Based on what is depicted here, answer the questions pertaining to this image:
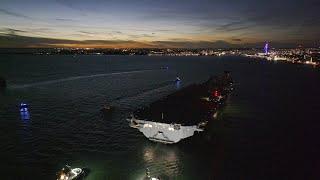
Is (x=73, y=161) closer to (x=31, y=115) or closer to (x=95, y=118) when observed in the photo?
(x=95, y=118)

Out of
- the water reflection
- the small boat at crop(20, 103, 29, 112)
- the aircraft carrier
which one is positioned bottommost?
the water reflection

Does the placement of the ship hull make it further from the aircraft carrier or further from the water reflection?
the water reflection

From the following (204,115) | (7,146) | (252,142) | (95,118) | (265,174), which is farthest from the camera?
(95,118)

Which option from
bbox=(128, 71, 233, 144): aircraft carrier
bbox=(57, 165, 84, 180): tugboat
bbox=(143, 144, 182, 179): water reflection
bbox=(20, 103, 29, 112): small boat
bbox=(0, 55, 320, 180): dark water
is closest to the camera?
bbox=(57, 165, 84, 180): tugboat

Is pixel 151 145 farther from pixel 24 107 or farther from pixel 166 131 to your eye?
pixel 24 107

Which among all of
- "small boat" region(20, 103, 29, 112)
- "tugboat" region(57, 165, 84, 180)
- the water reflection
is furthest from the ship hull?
"small boat" region(20, 103, 29, 112)

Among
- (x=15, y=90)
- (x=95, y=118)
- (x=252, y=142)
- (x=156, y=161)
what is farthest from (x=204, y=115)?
(x=15, y=90)

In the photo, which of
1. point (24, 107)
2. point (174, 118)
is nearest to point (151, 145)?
point (174, 118)

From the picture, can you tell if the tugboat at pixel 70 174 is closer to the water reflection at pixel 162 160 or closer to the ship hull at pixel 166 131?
the water reflection at pixel 162 160
